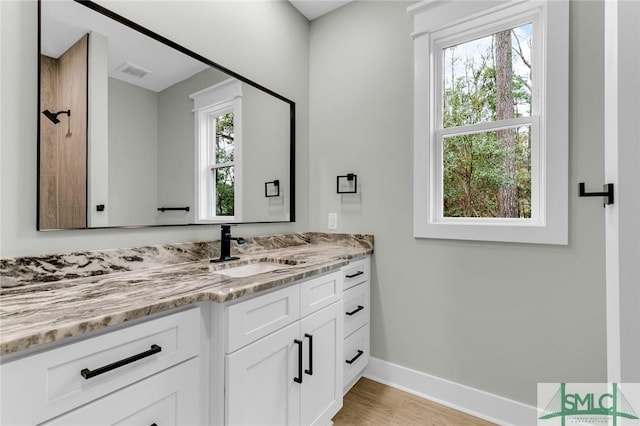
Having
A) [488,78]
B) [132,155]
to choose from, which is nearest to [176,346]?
[132,155]

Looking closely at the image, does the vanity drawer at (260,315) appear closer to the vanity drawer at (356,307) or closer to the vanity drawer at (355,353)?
the vanity drawer at (356,307)

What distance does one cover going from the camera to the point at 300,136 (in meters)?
2.38

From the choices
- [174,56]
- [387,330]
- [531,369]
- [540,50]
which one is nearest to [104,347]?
[174,56]


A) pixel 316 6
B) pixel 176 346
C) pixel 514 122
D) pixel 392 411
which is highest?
pixel 316 6

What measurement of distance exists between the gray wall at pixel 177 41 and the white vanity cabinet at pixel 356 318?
Result: 643 mm

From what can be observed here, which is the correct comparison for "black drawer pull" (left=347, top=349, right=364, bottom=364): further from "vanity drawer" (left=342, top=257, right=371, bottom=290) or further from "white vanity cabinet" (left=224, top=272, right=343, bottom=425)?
"vanity drawer" (left=342, top=257, right=371, bottom=290)

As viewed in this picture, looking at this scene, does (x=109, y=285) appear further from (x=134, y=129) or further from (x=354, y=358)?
(x=354, y=358)

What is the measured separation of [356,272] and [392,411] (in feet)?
2.70

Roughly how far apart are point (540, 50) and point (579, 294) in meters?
1.31

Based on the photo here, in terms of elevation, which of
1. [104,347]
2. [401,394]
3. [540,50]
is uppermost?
[540,50]

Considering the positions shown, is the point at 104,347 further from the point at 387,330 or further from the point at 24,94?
the point at 387,330

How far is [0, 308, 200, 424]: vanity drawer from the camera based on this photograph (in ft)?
2.00

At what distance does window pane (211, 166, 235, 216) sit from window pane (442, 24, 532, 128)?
142cm

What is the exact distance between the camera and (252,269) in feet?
5.41
